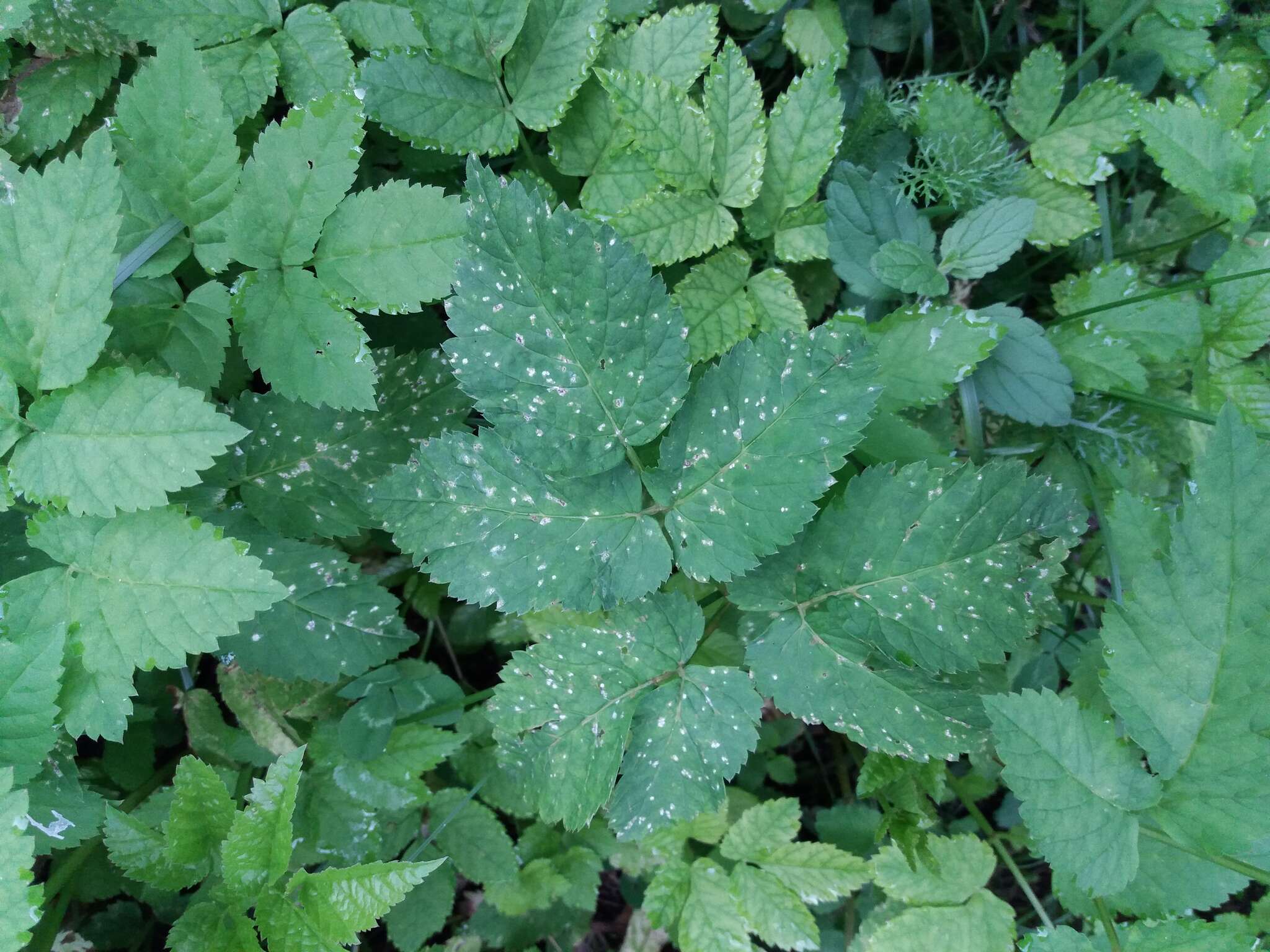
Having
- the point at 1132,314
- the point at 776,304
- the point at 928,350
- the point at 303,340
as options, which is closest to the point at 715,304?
the point at 776,304

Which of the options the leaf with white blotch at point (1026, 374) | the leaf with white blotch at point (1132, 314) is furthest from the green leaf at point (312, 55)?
the leaf with white blotch at point (1132, 314)

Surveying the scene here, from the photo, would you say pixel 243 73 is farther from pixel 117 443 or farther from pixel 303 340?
pixel 117 443

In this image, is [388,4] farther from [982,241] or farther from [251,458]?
[982,241]

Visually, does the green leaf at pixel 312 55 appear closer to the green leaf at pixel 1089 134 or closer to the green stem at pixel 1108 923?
the green leaf at pixel 1089 134

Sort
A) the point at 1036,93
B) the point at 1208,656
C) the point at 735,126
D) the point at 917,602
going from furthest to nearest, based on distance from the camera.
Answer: the point at 1036,93, the point at 735,126, the point at 917,602, the point at 1208,656

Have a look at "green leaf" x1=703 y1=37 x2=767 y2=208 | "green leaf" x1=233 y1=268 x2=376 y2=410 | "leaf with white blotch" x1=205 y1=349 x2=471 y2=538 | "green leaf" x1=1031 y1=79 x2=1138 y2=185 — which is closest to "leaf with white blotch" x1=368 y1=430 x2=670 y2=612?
"green leaf" x1=233 y1=268 x2=376 y2=410

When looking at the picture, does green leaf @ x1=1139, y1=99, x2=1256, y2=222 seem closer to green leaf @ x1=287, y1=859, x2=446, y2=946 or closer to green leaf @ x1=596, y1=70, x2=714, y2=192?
green leaf @ x1=596, y1=70, x2=714, y2=192
